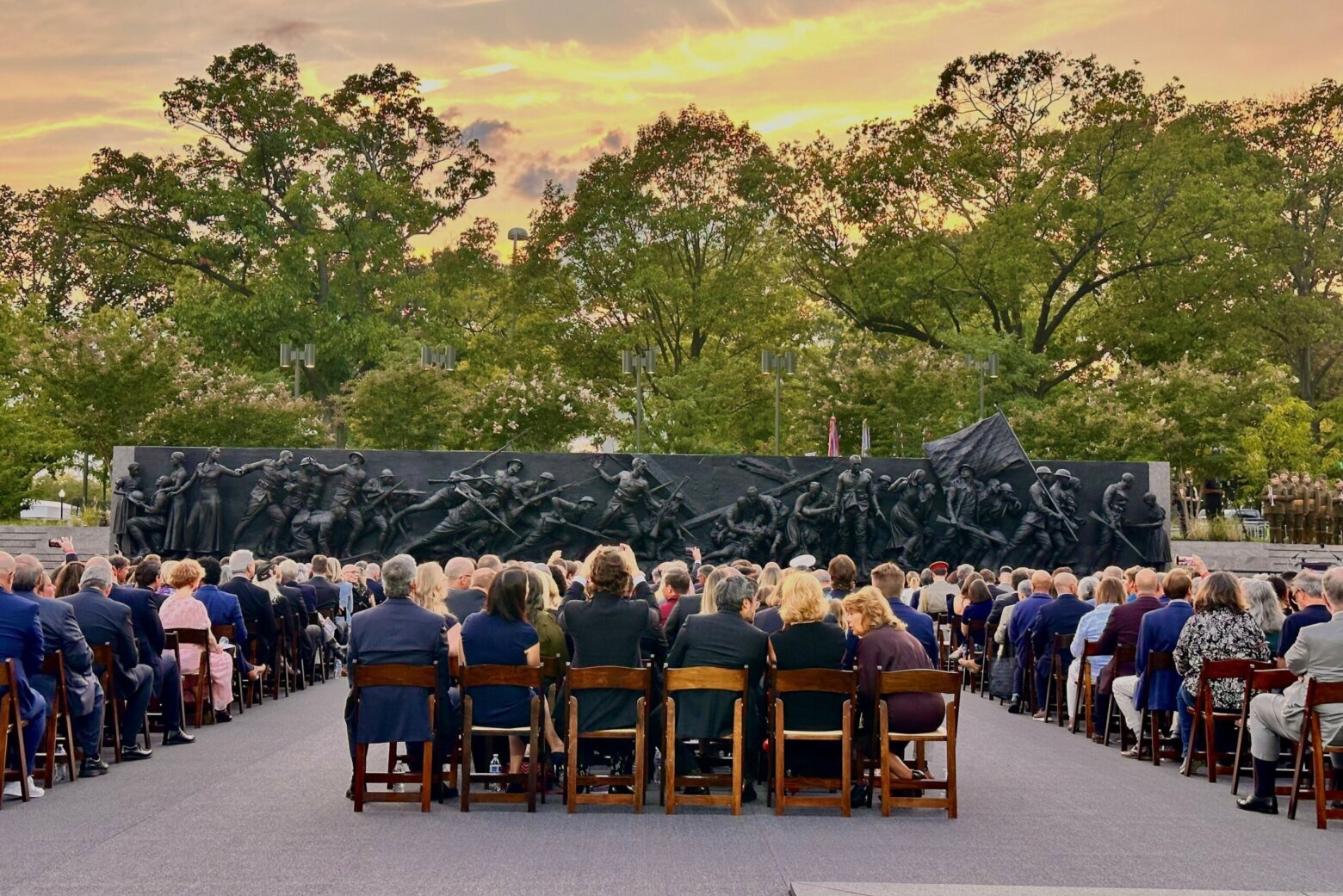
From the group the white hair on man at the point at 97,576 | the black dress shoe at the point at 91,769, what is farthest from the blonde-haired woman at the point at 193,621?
the black dress shoe at the point at 91,769

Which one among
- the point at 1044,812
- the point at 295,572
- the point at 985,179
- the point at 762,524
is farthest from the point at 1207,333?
the point at 1044,812

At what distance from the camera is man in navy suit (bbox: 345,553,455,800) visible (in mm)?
9750

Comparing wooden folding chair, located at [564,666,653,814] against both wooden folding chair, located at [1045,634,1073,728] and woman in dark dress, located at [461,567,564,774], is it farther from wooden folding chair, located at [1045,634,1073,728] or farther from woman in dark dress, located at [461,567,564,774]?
wooden folding chair, located at [1045,634,1073,728]

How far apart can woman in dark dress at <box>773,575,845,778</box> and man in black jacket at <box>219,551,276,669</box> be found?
7206 mm

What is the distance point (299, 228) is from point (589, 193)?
999cm

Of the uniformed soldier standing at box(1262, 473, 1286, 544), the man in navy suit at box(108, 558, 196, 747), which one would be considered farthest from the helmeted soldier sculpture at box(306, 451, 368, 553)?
the uniformed soldier standing at box(1262, 473, 1286, 544)

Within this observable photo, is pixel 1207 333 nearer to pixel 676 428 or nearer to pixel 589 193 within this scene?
pixel 676 428

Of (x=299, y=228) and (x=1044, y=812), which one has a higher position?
(x=299, y=228)

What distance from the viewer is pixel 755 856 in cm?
838

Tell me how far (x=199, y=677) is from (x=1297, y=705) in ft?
29.5

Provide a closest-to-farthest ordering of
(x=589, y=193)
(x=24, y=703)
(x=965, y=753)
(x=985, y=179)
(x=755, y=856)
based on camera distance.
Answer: (x=755, y=856)
(x=24, y=703)
(x=965, y=753)
(x=985, y=179)
(x=589, y=193)

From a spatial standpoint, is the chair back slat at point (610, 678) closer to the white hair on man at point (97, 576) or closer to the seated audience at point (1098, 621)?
the white hair on man at point (97, 576)

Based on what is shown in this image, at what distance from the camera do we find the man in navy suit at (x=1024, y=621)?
52.0ft

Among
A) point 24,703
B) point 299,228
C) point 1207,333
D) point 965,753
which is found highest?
point 299,228
